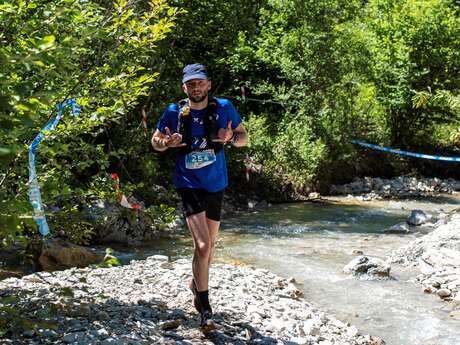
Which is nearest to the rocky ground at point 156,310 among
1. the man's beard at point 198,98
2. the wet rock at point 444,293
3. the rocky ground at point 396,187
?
the man's beard at point 198,98

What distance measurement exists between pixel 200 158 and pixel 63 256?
4.45 m

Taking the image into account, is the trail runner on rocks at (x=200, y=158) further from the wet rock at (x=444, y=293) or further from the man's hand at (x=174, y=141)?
the wet rock at (x=444, y=293)

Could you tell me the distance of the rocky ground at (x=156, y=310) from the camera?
3.82m

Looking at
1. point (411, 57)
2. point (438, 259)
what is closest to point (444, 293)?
point (438, 259)

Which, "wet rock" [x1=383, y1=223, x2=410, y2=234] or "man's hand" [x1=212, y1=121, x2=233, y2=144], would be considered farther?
"wet rock" [x1=383, y1=223, x2=410, y2=234]

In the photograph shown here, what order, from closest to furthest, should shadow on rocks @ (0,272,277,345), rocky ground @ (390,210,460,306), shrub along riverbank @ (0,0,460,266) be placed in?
shadow on rocks @ (0,272,277,345) → rocky ground @ (390,210,460,306) → shrub along riverbank @ (0,0,460,266)

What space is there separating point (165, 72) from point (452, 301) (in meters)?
10.2

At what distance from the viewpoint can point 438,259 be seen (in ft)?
29.9

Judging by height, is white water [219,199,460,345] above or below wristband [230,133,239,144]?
below

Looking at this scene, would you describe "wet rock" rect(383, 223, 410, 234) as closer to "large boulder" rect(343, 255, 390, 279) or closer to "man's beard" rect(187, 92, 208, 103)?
"large boulder" rect(343, 255, 390, 279)

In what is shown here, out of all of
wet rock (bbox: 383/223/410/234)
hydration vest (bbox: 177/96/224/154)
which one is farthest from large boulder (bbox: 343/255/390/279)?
hydration vest (bbox: 177/96/224/154)

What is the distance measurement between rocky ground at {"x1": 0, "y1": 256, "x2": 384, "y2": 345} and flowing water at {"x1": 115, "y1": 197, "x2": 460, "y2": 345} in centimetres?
51

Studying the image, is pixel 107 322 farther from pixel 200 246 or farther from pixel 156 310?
pixel 200 246

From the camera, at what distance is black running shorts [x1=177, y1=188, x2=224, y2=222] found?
15.8ft
